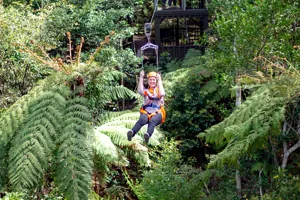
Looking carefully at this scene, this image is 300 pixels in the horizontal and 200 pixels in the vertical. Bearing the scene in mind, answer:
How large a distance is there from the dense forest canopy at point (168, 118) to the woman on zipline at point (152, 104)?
731 millimetres

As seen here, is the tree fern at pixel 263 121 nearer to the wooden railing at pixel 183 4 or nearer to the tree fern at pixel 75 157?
the tree fern at pixel 75 157

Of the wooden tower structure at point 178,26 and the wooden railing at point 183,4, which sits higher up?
the wooden railing at point 183,4

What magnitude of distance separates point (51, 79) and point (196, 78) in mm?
4343

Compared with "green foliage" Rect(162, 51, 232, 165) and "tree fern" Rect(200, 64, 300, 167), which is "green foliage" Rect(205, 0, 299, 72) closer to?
"tree fern" Rect(200, 64, 300, 167)

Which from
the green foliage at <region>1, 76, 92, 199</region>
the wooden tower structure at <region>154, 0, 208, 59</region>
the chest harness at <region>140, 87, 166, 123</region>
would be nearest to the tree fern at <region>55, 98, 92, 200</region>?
the green foliage at <region>1, 76, 92, 199</region>

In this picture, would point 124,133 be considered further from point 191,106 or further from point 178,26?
point 178,26

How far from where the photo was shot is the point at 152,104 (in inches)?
273

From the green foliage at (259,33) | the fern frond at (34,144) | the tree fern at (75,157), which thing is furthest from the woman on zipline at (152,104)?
the green foliage at (259,33)

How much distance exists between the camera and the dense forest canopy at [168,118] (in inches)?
263

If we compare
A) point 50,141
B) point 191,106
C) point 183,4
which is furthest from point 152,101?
point 183,4

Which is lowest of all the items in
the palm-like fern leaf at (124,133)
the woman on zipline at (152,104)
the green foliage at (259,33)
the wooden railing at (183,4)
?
the palm-like fern leaf at (124,133)

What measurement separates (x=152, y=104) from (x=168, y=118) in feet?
13.3

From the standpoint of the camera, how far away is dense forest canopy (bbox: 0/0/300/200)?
6.69m

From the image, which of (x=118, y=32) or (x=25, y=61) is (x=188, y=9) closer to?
(x=118, y=32)
